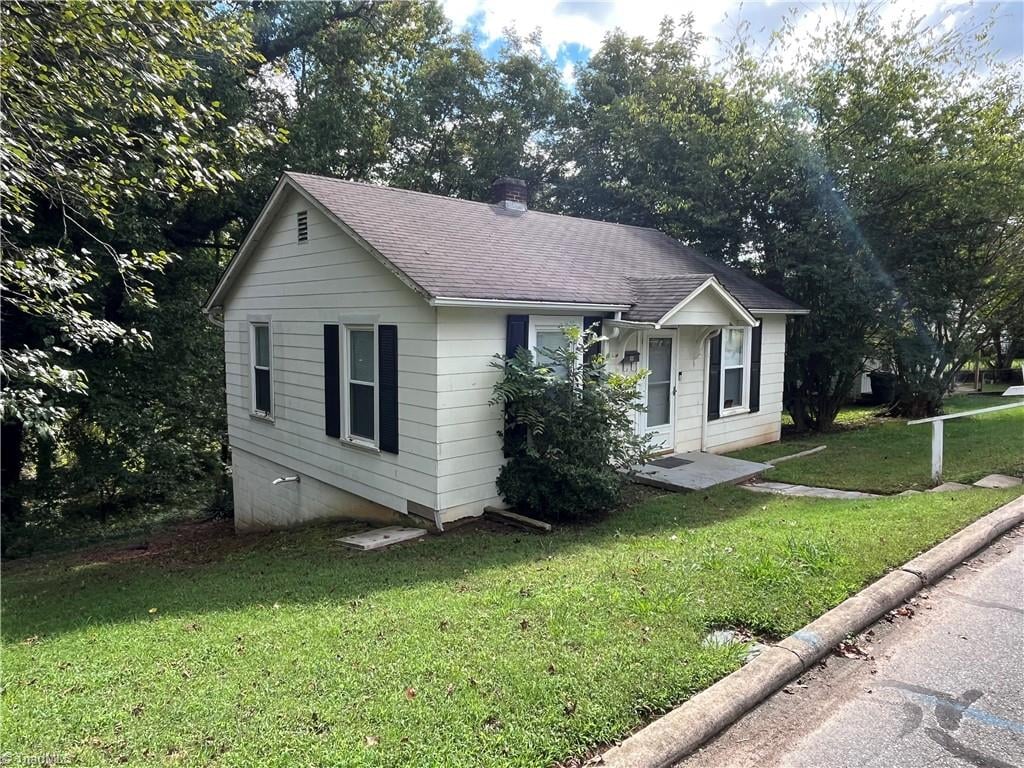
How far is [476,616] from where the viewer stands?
4352 millimetres

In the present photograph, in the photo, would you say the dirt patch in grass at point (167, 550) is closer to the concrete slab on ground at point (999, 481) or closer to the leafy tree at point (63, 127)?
the leafy tree at point (63, 127)

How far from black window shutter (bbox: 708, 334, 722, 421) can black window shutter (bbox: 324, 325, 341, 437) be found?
246 inches

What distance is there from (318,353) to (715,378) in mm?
6686

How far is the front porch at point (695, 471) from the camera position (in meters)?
8.94

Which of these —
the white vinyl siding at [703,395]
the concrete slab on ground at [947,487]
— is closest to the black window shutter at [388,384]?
the white vinyl siding at [703,395]

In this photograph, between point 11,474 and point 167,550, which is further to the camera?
point 11,474

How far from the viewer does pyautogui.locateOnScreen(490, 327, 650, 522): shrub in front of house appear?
24.5ft

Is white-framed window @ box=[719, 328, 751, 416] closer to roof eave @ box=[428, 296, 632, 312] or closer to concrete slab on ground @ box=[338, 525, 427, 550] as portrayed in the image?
roof eave @ box=[428, 296, 632, 312]

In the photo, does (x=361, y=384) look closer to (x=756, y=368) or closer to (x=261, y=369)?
(x=261, y=369)

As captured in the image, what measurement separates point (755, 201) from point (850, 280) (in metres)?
3.15

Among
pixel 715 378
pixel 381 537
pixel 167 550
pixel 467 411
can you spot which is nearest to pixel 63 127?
pixel 467 411

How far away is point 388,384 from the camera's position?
793 cm

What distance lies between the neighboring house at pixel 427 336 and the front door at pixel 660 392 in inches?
1.2

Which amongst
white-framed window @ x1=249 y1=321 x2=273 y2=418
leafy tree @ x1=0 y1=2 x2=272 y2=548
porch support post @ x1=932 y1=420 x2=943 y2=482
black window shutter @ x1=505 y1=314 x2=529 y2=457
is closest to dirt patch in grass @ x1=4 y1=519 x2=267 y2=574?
white-framed window @ x1=249 y1=321 x2=273 y2=418
